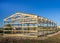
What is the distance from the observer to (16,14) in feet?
65.7

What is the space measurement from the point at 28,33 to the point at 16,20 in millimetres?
2100

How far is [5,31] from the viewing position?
67.2 ft

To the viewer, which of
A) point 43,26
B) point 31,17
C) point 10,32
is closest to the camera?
point 31,17

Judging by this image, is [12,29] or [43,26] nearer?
[12,29]

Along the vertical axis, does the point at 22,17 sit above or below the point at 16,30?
above

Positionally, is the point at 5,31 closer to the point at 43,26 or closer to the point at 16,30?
the point at 16,30

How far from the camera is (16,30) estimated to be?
65.7 ft

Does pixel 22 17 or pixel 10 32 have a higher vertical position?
pixel 22 17

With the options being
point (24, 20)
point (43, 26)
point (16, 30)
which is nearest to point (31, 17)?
point (24, 20)

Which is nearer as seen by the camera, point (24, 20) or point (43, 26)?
point (24, 20)

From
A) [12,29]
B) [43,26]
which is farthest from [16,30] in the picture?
[43,26]

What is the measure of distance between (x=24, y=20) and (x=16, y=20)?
0.98 metres

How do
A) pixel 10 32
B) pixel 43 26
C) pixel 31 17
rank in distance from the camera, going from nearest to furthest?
pixel 31 17 → pixel 10 32 → pixel 43 26

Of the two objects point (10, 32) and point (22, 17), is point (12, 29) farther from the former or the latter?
point (22, 17)
